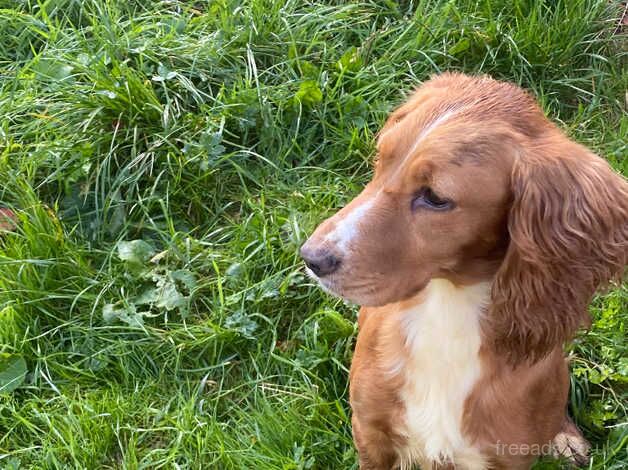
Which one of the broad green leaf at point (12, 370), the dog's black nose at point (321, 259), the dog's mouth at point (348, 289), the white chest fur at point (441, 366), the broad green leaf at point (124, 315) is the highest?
the dog's black nose at point (321, 259)

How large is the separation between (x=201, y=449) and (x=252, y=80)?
6.05ft

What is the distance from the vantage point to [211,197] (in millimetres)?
4008

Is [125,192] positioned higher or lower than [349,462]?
higher

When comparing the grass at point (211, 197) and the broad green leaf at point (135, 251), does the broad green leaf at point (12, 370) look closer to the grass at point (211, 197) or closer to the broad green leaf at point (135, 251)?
the grass at point (211, 197)

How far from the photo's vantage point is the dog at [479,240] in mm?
2297

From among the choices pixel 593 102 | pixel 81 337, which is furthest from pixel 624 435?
pixel 81 337

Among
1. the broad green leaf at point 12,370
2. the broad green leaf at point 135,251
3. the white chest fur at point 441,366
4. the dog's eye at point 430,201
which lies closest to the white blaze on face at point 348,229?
the dog's eye at point 430,201

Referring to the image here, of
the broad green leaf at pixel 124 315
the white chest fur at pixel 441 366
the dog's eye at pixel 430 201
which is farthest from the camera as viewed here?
the broad green leaf at pixel 124 315

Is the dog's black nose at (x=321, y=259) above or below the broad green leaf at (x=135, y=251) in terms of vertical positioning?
above

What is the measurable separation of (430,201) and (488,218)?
0.56ft

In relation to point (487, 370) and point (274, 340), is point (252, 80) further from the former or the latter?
point (487, 370)

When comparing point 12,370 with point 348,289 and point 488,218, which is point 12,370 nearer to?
point 348,289

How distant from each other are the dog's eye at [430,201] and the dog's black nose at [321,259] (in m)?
0.26

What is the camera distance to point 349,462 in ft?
10.8
